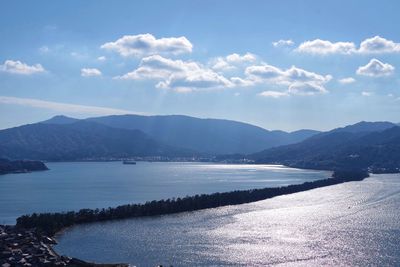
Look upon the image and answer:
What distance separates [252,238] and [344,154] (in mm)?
110302

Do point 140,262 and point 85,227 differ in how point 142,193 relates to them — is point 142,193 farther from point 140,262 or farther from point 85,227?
point 140,262

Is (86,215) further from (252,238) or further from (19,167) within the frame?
(19,167)

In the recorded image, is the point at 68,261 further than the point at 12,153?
No

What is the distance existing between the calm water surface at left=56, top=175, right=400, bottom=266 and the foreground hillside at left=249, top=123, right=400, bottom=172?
7413 centimetres

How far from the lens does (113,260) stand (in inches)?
1119

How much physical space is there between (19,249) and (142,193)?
37219mm

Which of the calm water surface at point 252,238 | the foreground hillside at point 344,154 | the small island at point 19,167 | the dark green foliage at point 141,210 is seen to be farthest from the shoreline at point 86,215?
the small island at point 19,167

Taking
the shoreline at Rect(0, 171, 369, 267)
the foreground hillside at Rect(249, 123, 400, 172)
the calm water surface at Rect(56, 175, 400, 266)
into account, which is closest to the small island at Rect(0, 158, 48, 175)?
the foreground hillside at Rect(249, 123, 400, 172)

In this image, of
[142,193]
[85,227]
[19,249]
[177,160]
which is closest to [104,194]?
[142,193]

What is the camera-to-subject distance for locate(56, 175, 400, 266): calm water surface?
2852 centimetres

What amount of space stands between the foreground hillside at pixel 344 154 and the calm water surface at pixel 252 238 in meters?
74.1

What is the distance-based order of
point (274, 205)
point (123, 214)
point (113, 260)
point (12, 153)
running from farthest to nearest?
point (12, 153)
point (274, 205)
point (123, 214)
point (113, 260)

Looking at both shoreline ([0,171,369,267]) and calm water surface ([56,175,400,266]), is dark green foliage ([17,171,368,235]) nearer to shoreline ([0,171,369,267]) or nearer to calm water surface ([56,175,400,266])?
shoreline ([0,171,369,267])

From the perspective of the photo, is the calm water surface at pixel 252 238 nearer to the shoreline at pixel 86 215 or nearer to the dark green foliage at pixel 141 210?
the shoreline at pixel 86 215
